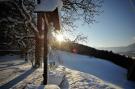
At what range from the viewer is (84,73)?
13.8 meters

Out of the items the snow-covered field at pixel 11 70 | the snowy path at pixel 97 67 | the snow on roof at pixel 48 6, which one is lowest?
the snowy path at pixel 97 67

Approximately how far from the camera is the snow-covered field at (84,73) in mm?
10453

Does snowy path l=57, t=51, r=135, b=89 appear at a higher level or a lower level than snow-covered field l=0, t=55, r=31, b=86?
lower

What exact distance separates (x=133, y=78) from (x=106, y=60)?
5261 millimetres

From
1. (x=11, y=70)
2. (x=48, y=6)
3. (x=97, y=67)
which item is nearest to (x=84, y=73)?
(x=11, y=70)

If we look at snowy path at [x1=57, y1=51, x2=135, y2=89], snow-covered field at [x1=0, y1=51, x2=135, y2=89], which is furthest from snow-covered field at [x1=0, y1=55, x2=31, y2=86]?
snowy path at [x1=57, y1=51, x2=135, y2=89]

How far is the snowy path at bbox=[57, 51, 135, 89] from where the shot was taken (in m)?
19.2

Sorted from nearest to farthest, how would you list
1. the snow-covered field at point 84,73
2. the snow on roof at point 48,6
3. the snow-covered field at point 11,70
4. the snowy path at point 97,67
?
the snow on roof at point 48,6 → the snow-covered field at point 84,73 → the snow-covered field at point 11,70 → the snowy path at point 97,67

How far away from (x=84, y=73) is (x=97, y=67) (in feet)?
26.5

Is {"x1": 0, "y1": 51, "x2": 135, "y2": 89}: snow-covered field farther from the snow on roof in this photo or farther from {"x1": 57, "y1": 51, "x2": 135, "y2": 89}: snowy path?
the snow on roof

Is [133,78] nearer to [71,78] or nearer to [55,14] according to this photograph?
[71,78]

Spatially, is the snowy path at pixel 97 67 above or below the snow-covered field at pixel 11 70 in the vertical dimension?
below

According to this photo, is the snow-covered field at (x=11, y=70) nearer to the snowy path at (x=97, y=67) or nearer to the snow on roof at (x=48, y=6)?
the snow on roof at (x=48, y=6)

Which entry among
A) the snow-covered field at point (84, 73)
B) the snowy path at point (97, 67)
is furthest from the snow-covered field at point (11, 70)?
the snowy path at point (97, 67)
